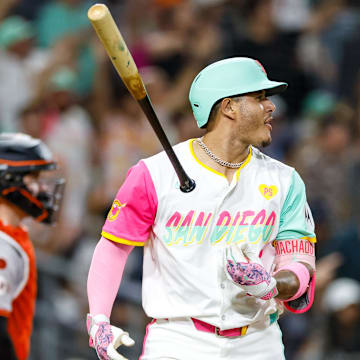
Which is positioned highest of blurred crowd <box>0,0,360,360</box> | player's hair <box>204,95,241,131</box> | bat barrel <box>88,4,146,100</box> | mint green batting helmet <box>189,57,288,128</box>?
bat barrel <box>88,4,146,100</box>

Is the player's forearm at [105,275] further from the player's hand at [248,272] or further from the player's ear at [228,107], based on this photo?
the player's ear at [228,107]

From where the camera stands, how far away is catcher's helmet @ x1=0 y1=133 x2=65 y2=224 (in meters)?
4.80

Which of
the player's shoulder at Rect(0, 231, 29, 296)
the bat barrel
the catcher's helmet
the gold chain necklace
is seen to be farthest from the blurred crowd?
the bat barrel

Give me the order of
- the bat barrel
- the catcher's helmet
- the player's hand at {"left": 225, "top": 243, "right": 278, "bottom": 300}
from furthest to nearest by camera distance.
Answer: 1. the catcher's helmet
2. the player's hand at {"left": 225, "top": 243, "right": 278, "bottom": 300}
3. the bat barrel

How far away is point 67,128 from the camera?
328 inches

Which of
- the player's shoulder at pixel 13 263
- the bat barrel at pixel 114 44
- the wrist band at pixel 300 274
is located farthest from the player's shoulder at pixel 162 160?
the player's shoulder at pixel 13 263

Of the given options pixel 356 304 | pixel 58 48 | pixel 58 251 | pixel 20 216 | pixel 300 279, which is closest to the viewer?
pixel 300 279

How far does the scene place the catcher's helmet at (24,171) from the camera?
15.8 ft

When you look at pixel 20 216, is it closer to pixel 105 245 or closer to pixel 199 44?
pixel 105 245

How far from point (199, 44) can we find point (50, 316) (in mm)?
3472

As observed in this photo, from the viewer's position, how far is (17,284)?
4707 millimetres

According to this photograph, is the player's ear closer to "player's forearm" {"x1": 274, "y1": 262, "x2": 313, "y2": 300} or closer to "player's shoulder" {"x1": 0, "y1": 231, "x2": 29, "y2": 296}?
"player's forearm" {"x1": 274, "y1": 262, "x2": 313, "y2": 300}

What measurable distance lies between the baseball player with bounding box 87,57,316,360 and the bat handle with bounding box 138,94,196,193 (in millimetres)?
39

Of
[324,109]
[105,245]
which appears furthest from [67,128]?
[105,245]
